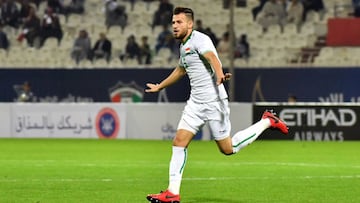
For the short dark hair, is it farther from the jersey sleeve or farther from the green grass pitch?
the green grass pitch

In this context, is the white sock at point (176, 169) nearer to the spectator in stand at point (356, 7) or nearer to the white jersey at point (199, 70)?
the white jersey at point (199, 70)

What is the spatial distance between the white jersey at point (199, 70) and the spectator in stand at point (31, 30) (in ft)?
80.2

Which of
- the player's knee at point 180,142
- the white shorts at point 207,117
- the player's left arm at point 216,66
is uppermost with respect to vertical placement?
the player's left arm at point 216,66

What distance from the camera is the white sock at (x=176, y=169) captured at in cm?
964

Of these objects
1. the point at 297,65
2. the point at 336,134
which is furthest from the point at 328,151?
the point at 297,65

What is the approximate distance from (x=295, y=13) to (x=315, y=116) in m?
7.26

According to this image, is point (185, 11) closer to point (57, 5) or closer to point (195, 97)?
point (195, 97)

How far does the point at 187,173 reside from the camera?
48.0 ft

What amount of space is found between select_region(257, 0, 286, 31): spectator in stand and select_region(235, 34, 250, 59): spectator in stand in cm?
111

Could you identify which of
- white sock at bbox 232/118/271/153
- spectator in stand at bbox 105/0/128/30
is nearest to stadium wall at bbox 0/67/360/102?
spectator in stand at bbox 105/0/128/30

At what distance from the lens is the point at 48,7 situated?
34.0 metres

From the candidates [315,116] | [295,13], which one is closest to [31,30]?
[295,13]

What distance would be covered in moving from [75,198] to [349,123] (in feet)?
54.1

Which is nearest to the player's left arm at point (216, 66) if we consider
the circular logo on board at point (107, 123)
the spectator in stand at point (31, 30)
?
the circular logo on board at point (107, 123)
